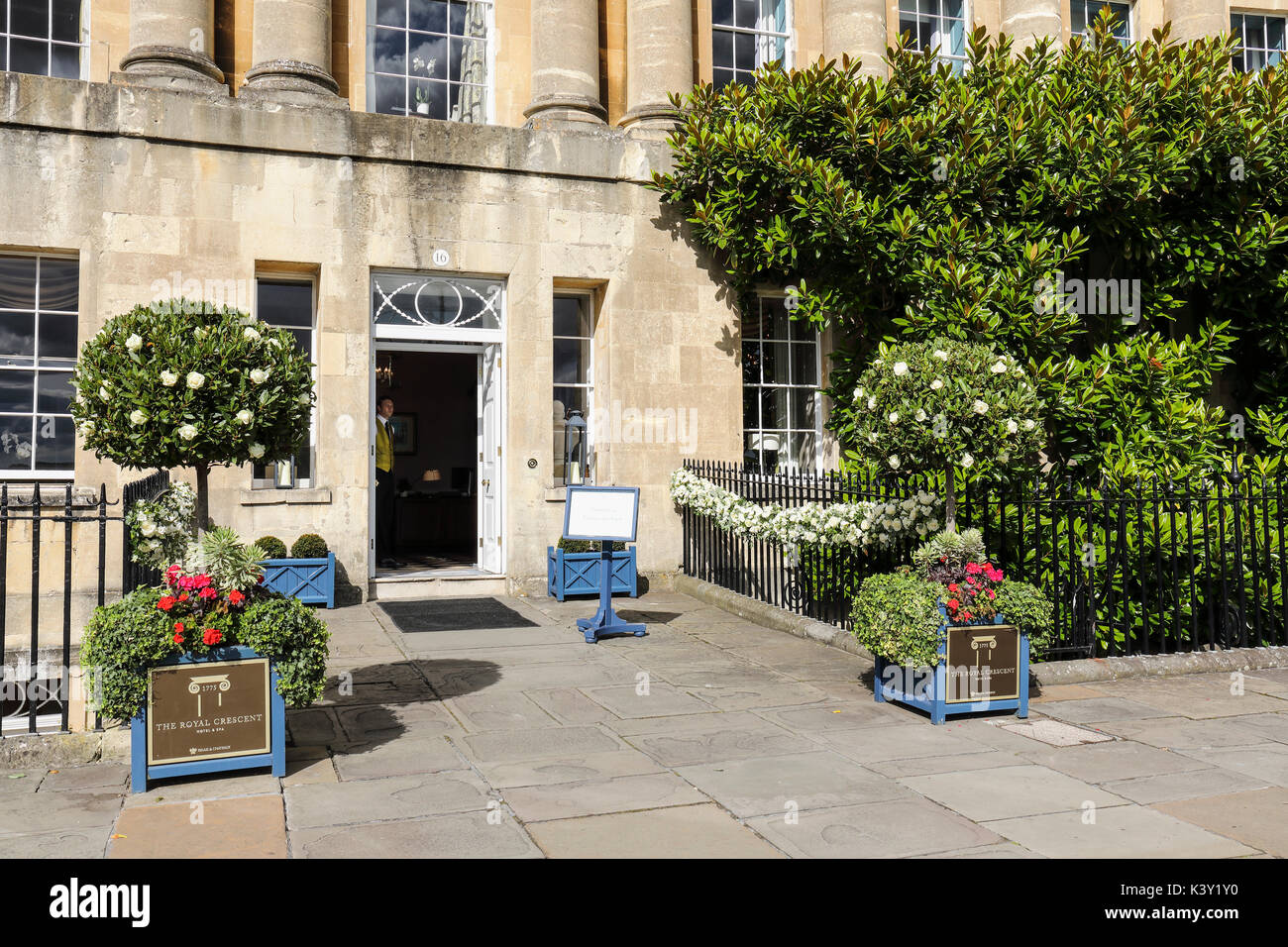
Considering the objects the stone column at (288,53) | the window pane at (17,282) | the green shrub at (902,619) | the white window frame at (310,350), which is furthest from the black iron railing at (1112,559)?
the window pane at (17,282)

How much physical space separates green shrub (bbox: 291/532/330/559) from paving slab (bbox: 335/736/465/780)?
17.4 ft

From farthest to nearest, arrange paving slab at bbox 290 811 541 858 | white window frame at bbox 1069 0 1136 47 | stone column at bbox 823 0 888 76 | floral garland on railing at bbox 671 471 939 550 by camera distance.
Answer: white window frame at bbox 1069 0 1136 47 < stone column at bbox 823 0 888 76 < floral garland on railing at bbox 671 471 939 550 < paving slab at bbox 290 811 541 858

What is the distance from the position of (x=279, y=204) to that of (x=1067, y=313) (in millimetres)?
8497

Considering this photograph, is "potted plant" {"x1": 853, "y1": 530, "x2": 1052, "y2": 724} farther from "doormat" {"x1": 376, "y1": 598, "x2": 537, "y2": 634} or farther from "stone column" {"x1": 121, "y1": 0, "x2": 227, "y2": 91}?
"stone column" {"x1": 121, "y1": 0, "x2": 227, "y2": 91}

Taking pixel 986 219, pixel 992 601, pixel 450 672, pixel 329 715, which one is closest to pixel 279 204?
pixel 450 672

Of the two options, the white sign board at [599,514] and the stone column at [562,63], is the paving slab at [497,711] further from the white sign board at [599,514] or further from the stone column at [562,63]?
the stone column at [562,63]

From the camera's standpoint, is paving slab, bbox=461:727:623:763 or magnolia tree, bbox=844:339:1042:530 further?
magnolia tree, bbox=844:339:1042:530

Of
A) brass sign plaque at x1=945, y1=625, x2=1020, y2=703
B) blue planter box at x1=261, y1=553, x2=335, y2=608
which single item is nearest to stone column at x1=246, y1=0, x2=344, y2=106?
blue planter box at x1=261, y1=553, x2=335, y2=608

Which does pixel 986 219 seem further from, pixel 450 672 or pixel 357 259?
pixel 450 672

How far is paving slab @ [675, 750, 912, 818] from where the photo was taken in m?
5.01

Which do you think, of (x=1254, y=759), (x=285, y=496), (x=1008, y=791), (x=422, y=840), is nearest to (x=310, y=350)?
(x=285, y=496)

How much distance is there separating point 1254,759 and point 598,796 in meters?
3.61

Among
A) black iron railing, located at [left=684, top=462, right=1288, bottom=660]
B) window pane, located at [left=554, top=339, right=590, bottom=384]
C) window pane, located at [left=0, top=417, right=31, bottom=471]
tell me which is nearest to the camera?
black iron railing, located at [left=684, top=462, right=1288, bottom=660]

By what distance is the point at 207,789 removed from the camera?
209 inches
